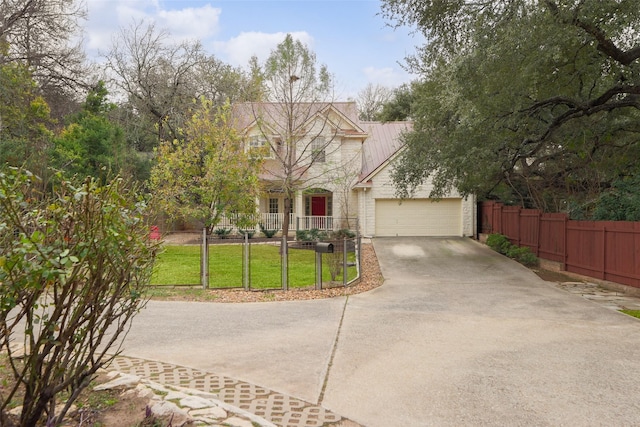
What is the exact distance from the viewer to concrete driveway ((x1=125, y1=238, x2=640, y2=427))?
4.41m

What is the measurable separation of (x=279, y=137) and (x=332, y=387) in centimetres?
1500

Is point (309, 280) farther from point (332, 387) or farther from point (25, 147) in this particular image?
point (25, 147)

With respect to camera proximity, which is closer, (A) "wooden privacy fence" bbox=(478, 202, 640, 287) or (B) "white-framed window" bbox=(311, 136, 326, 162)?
(A) "wooden privacy fence" bbox=(478, 202, 640, 287)

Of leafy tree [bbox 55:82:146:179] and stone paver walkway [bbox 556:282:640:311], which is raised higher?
leafy tree [bbox 55:82:146:179]

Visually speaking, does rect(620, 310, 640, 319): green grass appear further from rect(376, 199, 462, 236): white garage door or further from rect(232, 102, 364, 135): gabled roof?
rect(376, 199, 462, 236): white garage door

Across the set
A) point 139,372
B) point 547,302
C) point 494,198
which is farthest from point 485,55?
point 494,198

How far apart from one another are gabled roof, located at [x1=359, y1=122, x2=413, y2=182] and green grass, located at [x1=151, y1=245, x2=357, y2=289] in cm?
820

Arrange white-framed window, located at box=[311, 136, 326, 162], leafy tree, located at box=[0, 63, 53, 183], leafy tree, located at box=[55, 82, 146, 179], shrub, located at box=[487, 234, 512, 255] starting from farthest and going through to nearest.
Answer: leafy tree, located at box=[55, 82, 146, 179] < shrub, located at box=[487, 234, 512, 255] < white-framed window, located at box=[311, 136, 326, 162] < leafy tree, located at box=[0, 63, 53, 183]

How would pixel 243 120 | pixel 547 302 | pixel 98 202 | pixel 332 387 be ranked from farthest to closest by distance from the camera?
pixel 243 120
pixel 547 302
pixel 332 387
pixel 98 202

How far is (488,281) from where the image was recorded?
12797 mm

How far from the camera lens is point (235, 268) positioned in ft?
46.8

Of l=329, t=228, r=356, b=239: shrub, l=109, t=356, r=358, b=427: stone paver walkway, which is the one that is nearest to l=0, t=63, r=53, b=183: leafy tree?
l=329, t=228, r=356, b=239: shrub

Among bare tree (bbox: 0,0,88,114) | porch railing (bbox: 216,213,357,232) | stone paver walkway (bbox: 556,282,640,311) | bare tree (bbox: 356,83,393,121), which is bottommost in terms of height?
stone paver walkway (bbox: 556,282,640,311)

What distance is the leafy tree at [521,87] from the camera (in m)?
9.85
